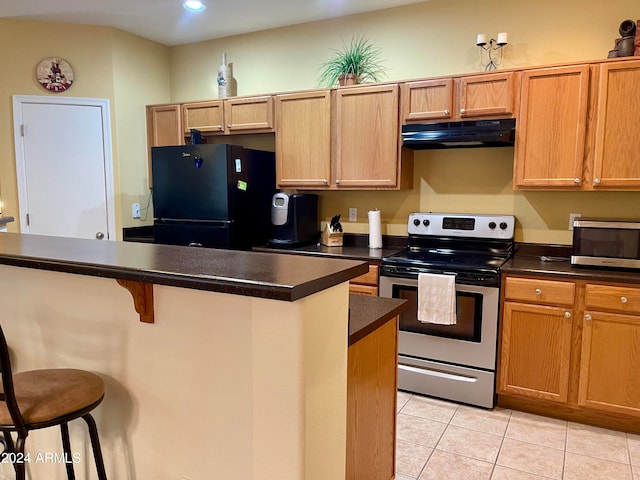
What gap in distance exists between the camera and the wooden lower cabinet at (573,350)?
8.50ft

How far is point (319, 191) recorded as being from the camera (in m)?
4.01

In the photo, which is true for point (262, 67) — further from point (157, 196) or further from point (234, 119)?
point (157, 196)

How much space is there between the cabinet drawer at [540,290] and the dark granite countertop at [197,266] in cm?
178

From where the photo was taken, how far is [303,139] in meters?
3.65

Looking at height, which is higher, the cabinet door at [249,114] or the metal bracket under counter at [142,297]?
the cabinet door at [249,114]

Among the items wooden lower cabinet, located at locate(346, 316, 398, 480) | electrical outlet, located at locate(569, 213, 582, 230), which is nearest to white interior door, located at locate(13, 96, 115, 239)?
wooden lower cabinet, located at locate(346, 316, 398, 480)

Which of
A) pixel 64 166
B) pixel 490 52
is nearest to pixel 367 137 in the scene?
pixel 490 52

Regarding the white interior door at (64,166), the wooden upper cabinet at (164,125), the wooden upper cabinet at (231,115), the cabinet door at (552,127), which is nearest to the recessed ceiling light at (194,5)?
the wooden upper cabinet at (231,115)

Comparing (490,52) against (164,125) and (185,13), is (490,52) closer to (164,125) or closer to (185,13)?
(185,13)

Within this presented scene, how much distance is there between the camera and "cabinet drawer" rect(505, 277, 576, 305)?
2690mm

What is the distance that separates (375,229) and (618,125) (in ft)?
5.50

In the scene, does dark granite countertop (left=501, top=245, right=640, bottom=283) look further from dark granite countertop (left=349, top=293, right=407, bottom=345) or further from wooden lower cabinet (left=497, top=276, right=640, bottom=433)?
dark granite countertop (left=349, top=293, right=407, bottom=345)

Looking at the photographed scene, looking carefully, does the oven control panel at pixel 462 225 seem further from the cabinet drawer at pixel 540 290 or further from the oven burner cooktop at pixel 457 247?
the cabinet drawer at pixel 540 290

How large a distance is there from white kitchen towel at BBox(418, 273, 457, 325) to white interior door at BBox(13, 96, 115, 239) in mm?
2781
